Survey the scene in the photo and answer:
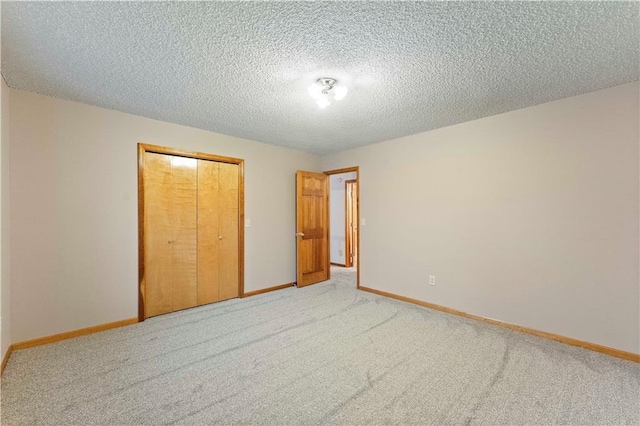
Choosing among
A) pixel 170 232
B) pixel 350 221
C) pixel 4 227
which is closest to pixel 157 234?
pixel 170 232

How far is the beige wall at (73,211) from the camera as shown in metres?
2.43

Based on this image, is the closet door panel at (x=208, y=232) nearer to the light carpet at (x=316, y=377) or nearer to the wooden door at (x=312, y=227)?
the light carpet at (x=316, y=377)

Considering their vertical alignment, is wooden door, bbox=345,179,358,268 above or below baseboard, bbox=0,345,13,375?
above

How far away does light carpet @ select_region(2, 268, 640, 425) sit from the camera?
1618mm

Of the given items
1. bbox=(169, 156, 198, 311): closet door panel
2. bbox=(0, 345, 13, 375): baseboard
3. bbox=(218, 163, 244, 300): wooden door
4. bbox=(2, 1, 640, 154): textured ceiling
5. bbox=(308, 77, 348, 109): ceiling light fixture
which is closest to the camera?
bbox=(2, 1, 640, 154): textured ceiling

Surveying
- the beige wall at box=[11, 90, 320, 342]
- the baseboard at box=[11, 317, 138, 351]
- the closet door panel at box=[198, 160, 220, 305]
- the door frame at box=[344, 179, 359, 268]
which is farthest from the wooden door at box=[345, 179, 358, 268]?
the baseboard at box=[11, 317, 138, 351]

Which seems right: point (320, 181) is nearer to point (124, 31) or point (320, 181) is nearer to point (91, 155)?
point (91, 155)

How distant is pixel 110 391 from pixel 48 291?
1454 millimetres

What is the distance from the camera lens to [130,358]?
2.25 meters

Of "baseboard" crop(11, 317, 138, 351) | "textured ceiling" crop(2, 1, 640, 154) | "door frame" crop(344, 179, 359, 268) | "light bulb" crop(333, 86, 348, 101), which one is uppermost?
"textured ceiling" crop(2, 1, 640, 154)

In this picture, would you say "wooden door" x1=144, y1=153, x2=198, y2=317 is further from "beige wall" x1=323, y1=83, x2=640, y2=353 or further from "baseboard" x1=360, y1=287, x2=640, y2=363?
"baseboard" x1=360, y1=287, x2=640, y2=363

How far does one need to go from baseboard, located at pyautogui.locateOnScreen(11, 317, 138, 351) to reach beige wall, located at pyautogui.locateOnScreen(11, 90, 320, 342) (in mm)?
45

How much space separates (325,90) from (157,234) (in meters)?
2.62

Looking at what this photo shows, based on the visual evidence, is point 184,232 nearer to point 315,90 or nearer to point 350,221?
point 315,90
